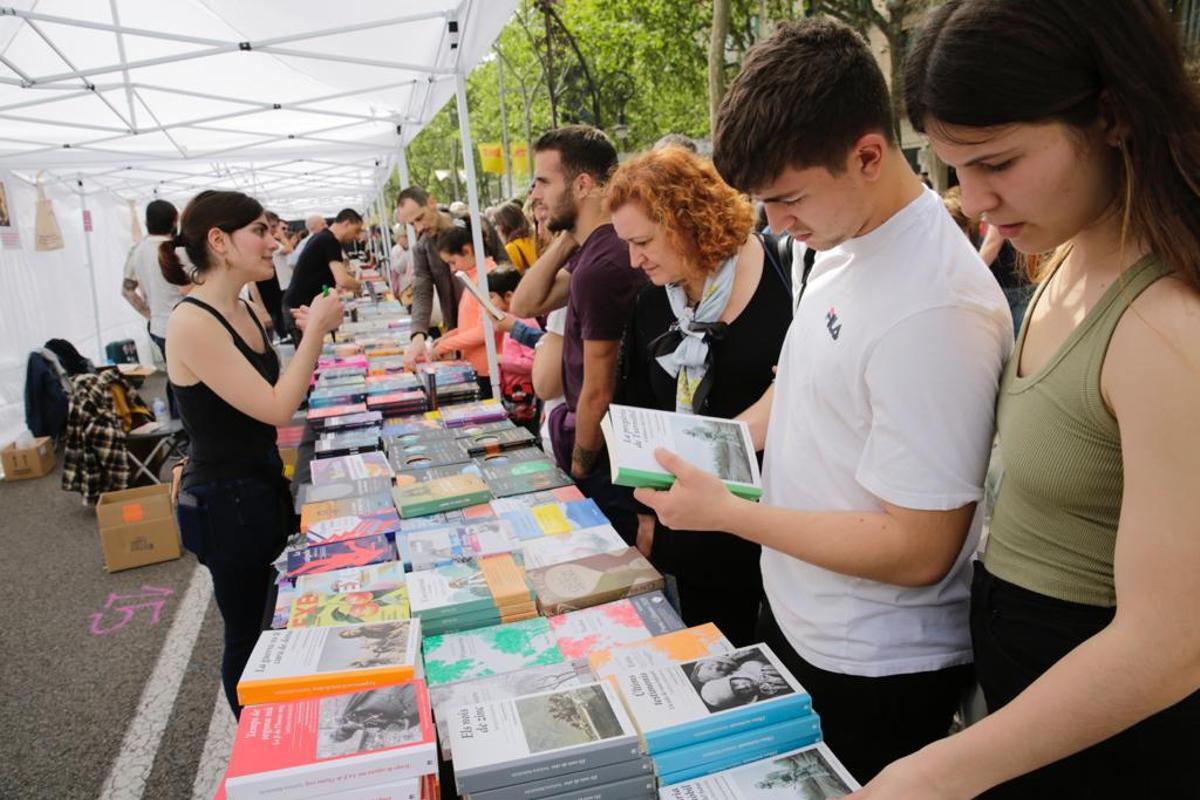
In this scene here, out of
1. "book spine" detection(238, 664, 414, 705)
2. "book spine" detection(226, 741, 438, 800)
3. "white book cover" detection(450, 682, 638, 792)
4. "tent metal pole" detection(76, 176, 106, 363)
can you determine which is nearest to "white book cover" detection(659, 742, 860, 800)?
"white book cover" detection(450, 682, 638, 792)

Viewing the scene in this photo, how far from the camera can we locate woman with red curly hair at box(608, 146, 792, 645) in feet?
5.91

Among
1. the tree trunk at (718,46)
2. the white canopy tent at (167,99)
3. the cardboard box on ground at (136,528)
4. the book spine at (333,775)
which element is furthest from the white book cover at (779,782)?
the tree trunk at (718,46)

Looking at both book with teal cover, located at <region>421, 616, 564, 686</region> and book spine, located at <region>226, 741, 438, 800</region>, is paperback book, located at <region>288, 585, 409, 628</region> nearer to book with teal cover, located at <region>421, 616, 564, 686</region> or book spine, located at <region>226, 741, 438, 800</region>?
book with teal cover, located at <region>421, 616, 564, 686</region>

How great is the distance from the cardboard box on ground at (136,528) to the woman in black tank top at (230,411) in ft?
7.40

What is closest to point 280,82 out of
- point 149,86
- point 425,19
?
point 149,86

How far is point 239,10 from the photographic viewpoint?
409 centimetres

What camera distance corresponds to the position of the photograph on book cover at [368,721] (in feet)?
3.37

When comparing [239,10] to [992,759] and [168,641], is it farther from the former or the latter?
[992,759]

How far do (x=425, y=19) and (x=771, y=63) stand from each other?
341cm

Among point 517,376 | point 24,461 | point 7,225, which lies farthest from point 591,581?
point 7,225

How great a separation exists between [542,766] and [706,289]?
117 centimetres

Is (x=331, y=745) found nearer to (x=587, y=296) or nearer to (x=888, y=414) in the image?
(x=888, y=414)

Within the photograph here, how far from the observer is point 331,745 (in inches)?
40.6

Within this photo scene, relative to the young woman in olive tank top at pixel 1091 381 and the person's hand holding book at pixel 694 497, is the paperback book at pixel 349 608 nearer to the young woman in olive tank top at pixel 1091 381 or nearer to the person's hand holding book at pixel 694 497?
the person's hand holding book at pixel 694 497
